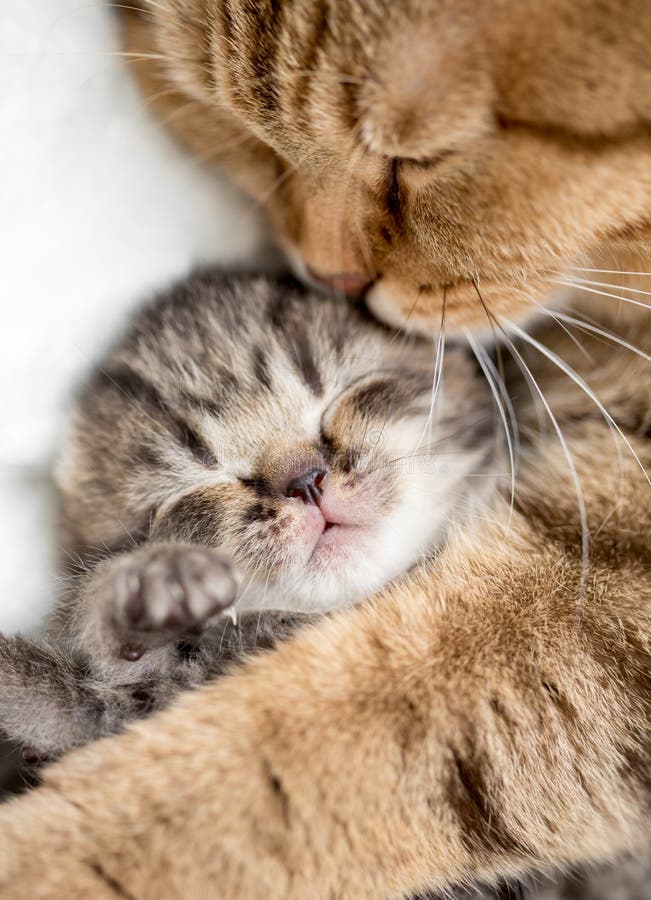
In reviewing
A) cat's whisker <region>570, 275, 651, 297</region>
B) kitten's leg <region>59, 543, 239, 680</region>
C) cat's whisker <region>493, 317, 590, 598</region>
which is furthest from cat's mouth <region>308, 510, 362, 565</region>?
cat's whisker <region>570, 275, 651, 297</region>

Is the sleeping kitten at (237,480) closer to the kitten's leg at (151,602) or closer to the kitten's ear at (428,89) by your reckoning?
the kitten's leg at (151,602)

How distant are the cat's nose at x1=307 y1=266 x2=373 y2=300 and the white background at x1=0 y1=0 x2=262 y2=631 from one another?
9.3 inches

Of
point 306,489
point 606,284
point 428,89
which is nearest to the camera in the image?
point 428,89

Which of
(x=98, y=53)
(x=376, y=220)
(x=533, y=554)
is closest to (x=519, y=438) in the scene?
(x=533, y=554)

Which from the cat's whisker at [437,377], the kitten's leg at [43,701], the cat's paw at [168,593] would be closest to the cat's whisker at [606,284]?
the cat's whisker at [437,377]

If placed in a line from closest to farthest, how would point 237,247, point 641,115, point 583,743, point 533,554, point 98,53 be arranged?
point 641,115
point 583,743
point 533,554
point 98,53
point 237,247

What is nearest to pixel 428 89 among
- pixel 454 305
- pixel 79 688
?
pixel 454 305

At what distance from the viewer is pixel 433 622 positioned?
0.86m

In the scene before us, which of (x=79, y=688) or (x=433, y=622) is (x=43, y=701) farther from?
(x=433, y=622)

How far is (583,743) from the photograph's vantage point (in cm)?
80

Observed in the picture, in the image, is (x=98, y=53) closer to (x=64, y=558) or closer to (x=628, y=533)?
(x=64, y=558)

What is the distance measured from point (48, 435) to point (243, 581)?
33 centimetres

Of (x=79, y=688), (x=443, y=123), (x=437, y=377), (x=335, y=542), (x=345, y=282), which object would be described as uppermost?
(x=443, y=123)

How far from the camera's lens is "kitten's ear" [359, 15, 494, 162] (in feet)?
2.24
